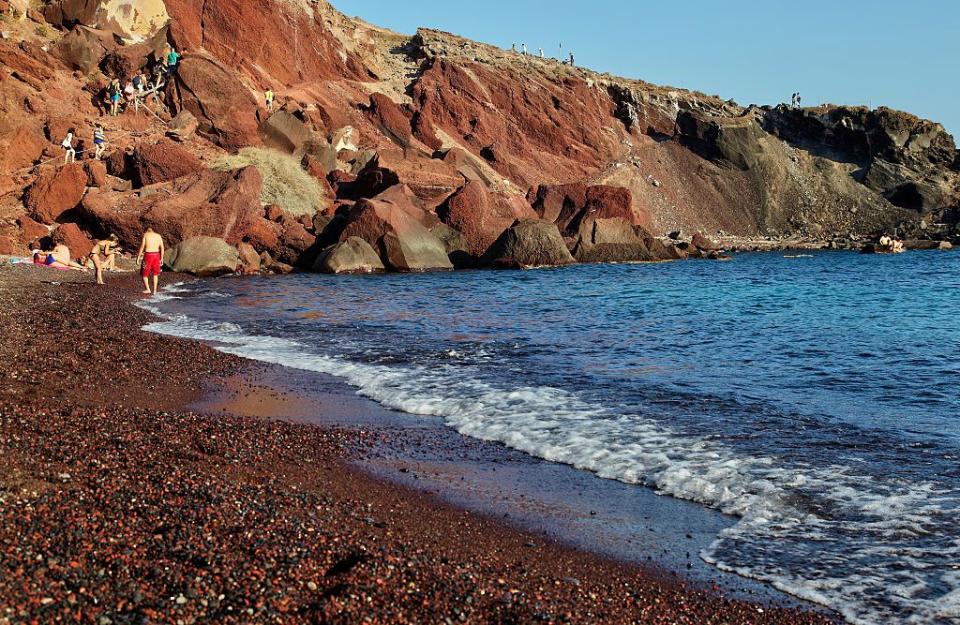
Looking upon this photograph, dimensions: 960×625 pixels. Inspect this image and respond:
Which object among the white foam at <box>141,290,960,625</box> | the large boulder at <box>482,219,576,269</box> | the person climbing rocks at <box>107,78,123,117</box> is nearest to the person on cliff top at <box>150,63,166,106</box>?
the person climbing rocks at <box>107,78,123,117</box>

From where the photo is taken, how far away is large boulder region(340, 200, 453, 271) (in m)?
29.7

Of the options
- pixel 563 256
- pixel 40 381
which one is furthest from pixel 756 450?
pixel 563 256

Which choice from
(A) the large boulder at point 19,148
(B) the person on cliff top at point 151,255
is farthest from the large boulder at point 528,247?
(A) the large boulder at point 19,148

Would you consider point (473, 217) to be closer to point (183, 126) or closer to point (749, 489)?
point (183, 126)

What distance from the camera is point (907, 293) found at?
2434cm

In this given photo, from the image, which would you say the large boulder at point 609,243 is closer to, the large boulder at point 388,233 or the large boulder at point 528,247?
the large boulder at point 528,247

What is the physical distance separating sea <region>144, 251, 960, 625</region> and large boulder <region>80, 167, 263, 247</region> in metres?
4.73

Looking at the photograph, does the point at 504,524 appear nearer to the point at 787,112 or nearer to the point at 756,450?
the point at 756,450

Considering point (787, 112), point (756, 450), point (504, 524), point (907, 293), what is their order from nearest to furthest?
1. point (504, 524)
2. point (756, 450)
3. point (907, 293)
4. point (787, 112)

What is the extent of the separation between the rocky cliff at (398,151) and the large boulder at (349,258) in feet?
0.42

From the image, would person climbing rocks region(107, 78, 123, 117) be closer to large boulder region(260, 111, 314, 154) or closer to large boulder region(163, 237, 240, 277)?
large boulder region(260, 111, 314, 154)

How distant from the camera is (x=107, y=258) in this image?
24750 millimetres

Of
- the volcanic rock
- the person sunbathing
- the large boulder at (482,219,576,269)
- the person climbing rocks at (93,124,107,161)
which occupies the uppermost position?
the volcanic rock

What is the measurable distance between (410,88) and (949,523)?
5678cm
